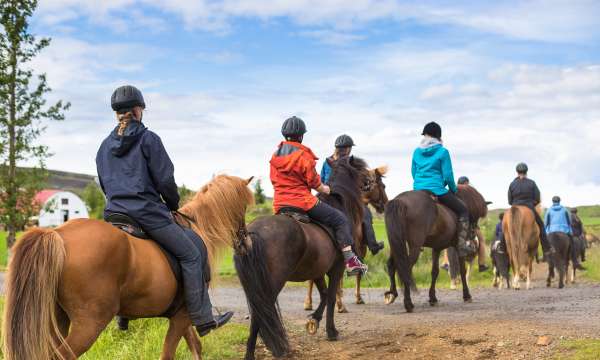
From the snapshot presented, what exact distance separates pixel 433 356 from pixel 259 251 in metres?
2.45

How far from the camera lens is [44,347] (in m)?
5.33

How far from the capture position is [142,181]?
6180mm

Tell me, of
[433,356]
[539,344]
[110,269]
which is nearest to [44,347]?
[110,269]

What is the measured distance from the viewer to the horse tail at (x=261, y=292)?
318 inches

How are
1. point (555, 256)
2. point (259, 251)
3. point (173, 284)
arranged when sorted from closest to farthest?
point (173, 284)
point (259, 251)
point (555, 256)

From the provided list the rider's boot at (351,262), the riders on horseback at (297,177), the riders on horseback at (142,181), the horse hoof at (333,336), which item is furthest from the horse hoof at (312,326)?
the riders on horseback at (142,181)

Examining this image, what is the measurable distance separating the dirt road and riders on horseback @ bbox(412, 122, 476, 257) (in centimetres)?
179

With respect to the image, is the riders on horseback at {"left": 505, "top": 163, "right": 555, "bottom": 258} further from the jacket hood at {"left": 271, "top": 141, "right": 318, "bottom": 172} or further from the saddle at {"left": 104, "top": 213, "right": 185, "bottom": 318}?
the saddle at {"left": 104, "top": 213, "right": 185, "bottom": 318}

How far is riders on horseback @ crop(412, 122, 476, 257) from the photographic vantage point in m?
12.5

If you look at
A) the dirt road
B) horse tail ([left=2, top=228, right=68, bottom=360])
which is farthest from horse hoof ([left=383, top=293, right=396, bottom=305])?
horse tail ([left=2, top=228, right=68, bottom=360])

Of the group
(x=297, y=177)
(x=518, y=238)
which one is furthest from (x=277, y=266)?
(x=518, y=238)

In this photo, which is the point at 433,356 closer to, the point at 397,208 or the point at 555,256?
the point at 397,208

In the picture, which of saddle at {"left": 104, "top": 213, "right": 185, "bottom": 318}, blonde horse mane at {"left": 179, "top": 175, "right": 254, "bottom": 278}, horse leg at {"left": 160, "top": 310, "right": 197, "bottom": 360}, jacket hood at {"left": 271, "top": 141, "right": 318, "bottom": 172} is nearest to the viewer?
saddle at {"left": 104, "top": 213, "right": 185, "bottom": 318}

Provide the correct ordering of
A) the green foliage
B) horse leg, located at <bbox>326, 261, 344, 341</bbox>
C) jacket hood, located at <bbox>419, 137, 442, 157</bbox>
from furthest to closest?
the green foliage → jacket hood, located at <bbox>419, 137, 442, 157</bbox> → horse leg, located at <bbox>326, 261, 344, 341</bbox>
